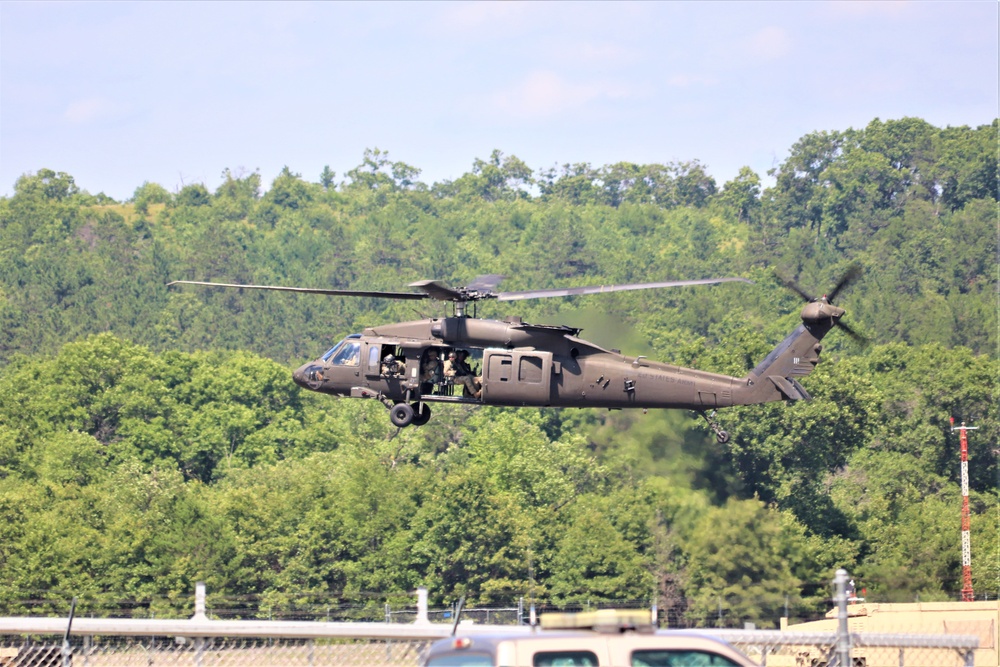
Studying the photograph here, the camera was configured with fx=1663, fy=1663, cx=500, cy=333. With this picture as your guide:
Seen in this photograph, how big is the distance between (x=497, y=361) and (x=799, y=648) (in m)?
13.2

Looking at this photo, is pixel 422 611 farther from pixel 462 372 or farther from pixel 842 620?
pixel 462 372

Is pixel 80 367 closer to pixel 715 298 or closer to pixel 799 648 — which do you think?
pixel 715 298

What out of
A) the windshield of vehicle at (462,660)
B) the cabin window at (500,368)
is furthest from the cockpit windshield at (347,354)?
the windshield of vehicle at (462,660)

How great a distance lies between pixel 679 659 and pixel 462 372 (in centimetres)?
2066

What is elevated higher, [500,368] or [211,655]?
[500,368]

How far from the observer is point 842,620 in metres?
14.9

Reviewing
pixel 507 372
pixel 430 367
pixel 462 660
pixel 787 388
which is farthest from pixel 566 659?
pixel 787 388

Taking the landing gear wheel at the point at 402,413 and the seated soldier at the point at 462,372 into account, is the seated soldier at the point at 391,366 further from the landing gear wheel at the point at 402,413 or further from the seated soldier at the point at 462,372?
the seated soldier at the point at 462,372

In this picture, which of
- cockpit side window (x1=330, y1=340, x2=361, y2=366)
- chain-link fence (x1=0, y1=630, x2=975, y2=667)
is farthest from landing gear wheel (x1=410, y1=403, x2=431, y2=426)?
chain-link fence (x1=0, y1=630, x2=975, y2=667)

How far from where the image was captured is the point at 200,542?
73375mm

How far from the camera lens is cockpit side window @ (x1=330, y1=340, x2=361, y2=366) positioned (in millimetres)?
35781

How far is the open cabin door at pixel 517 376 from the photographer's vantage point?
34.5 meters

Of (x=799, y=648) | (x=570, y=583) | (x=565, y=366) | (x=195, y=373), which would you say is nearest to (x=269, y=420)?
(x=195, y=373)

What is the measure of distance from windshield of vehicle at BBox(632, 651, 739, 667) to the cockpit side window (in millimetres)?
21491
